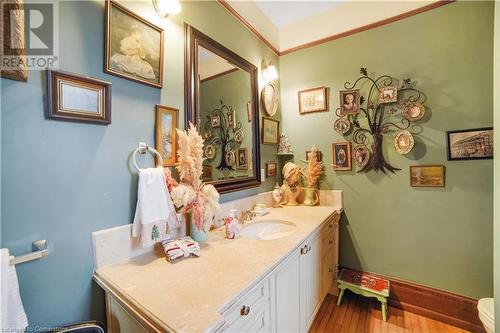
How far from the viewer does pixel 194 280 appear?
778 millimetres

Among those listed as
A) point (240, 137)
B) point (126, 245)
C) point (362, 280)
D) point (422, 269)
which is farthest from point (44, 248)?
point (422, 269)

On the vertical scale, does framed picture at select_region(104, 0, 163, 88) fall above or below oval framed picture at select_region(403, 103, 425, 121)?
above

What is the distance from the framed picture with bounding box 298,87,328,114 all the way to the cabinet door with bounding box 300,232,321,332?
1.26 metres

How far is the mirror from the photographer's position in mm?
1309

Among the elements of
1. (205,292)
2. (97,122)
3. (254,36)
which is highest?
(254,36)

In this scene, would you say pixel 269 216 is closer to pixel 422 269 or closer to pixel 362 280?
pixel 362 280

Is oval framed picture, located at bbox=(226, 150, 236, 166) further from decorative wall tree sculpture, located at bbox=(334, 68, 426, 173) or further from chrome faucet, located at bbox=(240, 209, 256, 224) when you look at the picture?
decorative wall tree sculpture, located at bbox=(334, 68, 426, 173)

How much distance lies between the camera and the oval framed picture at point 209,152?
1.40 metres

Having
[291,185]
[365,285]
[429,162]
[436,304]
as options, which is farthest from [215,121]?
[436,304]

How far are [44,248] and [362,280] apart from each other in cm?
221

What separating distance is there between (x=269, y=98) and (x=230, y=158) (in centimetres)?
87

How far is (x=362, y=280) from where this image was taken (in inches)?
72.0

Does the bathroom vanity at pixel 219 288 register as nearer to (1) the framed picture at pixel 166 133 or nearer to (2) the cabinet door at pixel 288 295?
(2) the cabinet door at pixel 288 295

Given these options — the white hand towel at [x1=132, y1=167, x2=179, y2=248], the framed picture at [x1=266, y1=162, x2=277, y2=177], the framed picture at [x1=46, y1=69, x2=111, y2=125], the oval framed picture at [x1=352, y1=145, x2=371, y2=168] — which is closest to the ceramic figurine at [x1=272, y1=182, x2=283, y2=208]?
the framed picture at [x1=266, y1=162, x2=277, y2=177]
